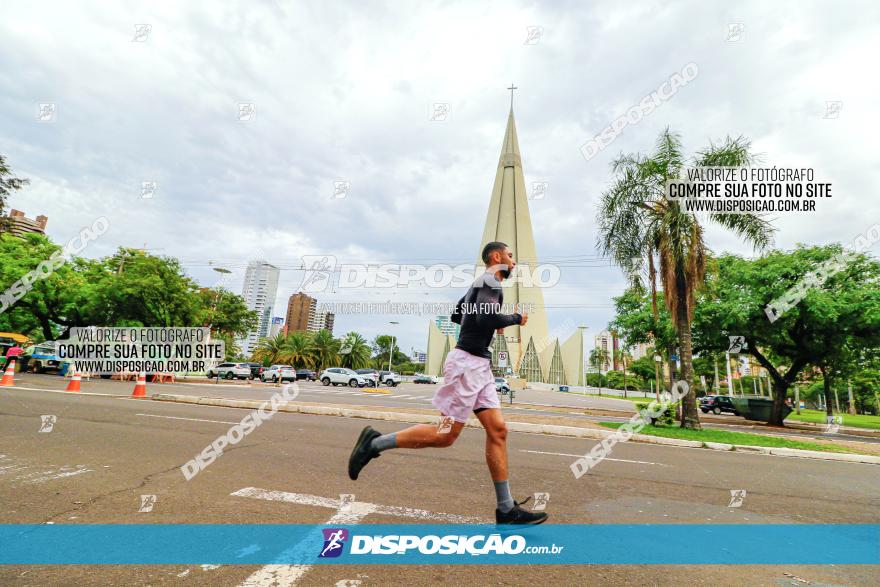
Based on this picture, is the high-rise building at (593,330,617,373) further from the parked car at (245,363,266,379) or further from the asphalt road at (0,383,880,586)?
the asphalt road at (0,383,880,586)

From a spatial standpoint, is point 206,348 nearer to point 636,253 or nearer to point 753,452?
point 636,253

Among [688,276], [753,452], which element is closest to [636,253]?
[688,276]

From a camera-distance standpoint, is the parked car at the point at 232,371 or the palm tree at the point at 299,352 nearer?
the parked car at the point at 232,371

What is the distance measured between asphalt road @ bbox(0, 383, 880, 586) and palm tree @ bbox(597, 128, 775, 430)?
5.82m

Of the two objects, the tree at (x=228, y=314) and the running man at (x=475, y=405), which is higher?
the tree at (x=228, y=314)

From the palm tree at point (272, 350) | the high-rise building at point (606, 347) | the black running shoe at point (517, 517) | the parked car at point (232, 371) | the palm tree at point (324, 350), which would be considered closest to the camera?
the black running shoe at point (517, 517)

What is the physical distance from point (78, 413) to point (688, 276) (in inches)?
630

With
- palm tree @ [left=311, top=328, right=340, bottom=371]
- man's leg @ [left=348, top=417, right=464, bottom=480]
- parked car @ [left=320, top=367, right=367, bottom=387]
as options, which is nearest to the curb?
man's leg @ [left=348, top=417, right=464, bottom=480]

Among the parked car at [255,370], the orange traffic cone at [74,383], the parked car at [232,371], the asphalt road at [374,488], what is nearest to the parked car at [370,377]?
the parked car at [255,370]

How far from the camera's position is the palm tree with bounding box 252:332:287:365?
5550cm

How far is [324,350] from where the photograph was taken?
57.6 meters

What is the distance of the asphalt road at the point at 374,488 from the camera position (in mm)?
2412

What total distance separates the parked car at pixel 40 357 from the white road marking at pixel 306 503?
103 feet

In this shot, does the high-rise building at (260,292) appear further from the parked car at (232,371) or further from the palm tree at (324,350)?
the parked car at (232,371)
